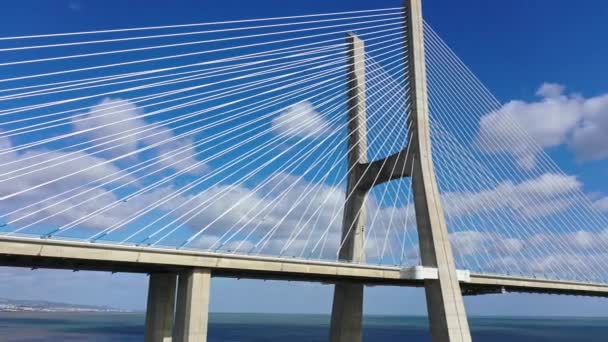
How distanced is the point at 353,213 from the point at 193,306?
1313cm

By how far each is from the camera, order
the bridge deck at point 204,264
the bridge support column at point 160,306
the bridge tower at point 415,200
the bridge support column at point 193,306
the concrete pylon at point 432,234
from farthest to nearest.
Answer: the bridge tower at point 415,200 → the concrete pylon at point 432,234 → the bridge support column at point 160,306 → the bridge support column at point 193,306 → the bridge deck at point 204,264

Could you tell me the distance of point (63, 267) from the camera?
22.0 m

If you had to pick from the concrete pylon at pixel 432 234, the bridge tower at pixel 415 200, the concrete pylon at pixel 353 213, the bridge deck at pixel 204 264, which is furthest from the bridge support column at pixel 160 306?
the concrete pylon at pixel 432 234

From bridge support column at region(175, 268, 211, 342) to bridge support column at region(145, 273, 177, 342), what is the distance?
2.54 metres

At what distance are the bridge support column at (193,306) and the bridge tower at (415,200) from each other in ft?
36.1

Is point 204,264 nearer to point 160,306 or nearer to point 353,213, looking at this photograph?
point 160,306

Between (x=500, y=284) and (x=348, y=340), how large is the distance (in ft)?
30.4

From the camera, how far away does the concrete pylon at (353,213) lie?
98.8ft

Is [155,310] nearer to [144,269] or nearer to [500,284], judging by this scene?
[144,269]

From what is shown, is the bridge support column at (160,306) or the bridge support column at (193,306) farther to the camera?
the bridge support column at (160,306)

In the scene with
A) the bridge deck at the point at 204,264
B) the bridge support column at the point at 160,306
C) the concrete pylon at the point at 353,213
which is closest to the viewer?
the bridge deck at the point at 204,264

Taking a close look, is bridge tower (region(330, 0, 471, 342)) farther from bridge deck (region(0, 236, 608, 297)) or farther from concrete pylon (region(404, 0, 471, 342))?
bridge deck (region(0, 236, 608, 297))

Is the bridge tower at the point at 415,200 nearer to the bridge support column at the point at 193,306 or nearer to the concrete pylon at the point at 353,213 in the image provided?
the concrete pylon at the point at 353,213

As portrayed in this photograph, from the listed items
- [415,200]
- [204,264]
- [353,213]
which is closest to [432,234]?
[415,200]
